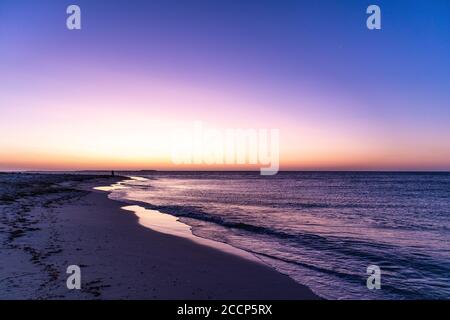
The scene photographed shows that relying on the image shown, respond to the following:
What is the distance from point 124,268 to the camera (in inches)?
345

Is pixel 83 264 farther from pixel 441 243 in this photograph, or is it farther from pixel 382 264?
pixel 441 243

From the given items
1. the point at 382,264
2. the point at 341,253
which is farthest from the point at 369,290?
the point at 341,253

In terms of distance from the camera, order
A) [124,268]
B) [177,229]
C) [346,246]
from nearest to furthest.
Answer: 1. [124,268]
2. [346,246]
3. [177,229]

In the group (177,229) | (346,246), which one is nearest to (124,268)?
(177,229)

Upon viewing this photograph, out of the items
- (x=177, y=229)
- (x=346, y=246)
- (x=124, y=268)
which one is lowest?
(x=346, y=246)

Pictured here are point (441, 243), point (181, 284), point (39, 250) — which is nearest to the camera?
point (181, 284)

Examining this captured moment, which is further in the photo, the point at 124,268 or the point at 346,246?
the point at 346,246

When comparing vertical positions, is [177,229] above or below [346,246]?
above

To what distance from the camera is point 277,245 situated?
45.6 ft

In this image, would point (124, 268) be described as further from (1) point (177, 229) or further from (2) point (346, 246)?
(2) point (346, 246)

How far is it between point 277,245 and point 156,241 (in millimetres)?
4909

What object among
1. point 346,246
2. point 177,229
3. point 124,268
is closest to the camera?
point 124,268

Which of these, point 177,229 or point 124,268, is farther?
point 177,229
